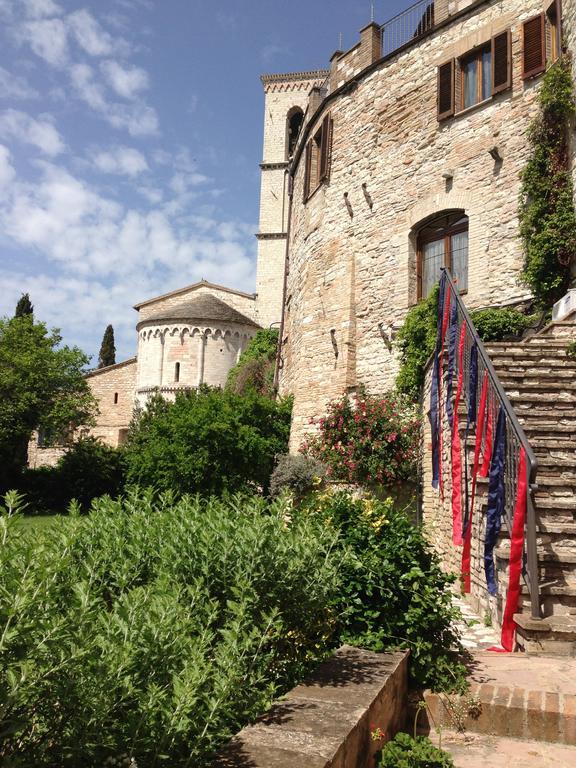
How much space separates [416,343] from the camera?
501 inches

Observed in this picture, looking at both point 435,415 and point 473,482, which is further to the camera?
point 435,415

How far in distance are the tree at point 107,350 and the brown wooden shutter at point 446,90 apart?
3860 cm

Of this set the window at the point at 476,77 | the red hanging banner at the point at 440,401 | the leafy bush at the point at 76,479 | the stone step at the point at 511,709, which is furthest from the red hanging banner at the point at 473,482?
the leafy bush at the point at 76,479

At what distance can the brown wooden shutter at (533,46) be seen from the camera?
11602 millimetres

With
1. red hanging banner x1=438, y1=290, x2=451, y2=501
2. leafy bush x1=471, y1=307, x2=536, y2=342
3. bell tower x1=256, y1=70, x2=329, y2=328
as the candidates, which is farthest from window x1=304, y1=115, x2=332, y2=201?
bell tower x1=256, y1=70, x2=329, y2=328

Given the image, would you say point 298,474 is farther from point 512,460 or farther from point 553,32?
point 553,32

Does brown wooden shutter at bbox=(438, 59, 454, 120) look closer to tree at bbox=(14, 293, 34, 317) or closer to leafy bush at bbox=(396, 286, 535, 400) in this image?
leafy bush at bbox=(396, 286, 535, 400)

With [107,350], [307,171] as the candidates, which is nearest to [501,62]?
[307,171]

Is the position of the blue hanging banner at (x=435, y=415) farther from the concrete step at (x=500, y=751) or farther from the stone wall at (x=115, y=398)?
the stone wall at (x=115, y=398)

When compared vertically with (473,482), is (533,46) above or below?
above

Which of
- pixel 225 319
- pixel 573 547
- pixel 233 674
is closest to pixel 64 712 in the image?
pixel 233 674

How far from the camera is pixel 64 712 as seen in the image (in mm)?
1897

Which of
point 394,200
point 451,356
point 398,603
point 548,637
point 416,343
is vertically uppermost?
point 394,200

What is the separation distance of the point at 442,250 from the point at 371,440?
180 inches
